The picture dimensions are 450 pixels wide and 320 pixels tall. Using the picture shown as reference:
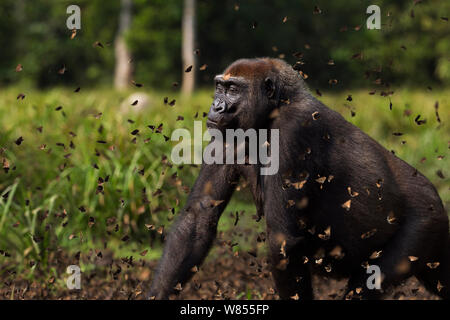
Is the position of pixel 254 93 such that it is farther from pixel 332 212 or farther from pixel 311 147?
pixel 332 212

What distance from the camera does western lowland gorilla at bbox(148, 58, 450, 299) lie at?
3.76 metres

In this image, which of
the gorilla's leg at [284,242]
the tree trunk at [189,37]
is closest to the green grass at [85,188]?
the gorilla's leg at [284,242]

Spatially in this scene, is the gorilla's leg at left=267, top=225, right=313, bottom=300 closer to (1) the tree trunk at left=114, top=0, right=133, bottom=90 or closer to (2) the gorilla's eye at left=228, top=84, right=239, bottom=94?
(2) the gorilla's eye at left=228, top=84, right=239, bottom=94

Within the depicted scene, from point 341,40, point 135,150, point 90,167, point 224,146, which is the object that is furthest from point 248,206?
point 341,40

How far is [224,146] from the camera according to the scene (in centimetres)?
416

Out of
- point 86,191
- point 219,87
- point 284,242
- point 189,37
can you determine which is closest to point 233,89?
point 219,87

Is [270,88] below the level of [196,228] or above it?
above

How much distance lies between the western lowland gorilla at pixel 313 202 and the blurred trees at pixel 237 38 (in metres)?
22.2

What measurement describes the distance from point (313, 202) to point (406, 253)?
2.10 ft

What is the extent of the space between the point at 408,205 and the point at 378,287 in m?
0.54

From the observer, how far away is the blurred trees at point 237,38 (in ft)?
93.8

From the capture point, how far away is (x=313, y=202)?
3881mm

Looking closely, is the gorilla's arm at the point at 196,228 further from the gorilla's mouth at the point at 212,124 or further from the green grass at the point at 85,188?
the green grass at the point at 85,188

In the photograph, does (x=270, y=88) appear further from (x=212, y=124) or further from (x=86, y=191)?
(x=86, y=191)
